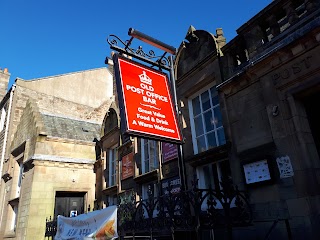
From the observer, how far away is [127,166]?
35.8 feet

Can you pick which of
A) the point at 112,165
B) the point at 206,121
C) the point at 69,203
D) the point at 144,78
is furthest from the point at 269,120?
the point at 69,203

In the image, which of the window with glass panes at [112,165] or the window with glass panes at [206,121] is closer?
the window with glass panes at [206,121]

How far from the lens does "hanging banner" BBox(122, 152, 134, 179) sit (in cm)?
1070

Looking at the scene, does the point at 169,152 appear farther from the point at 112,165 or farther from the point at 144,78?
the point at 112,165

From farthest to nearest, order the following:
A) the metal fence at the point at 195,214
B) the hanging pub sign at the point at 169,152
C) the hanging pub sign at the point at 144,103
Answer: the hanging pub sign at the point at 169,152 < the hanging pub sign at the point at 144,103 < the metal fence at the point at 195,214

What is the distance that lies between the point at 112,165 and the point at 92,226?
524cm

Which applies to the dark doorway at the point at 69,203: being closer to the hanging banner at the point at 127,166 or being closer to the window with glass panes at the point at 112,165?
the window with glass panes at the point at 112,165

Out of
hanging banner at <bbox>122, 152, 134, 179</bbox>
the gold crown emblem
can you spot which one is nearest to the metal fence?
the gold crown emblem

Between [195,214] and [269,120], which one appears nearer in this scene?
[195,214]

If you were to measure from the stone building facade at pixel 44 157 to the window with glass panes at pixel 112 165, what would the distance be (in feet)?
5.57

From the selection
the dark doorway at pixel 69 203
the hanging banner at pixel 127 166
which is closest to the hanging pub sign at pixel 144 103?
the hanging banner at pixel 127 166

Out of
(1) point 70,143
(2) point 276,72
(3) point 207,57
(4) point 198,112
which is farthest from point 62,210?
(2) point 276,72

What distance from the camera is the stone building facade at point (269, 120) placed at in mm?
4738

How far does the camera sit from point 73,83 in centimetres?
2000
